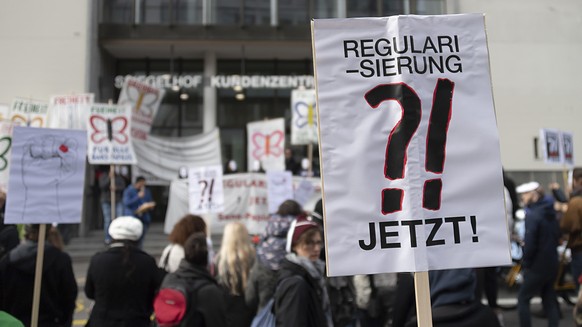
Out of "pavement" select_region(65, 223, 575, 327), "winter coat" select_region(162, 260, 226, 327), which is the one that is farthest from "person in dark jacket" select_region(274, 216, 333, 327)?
A: "pavement" select_region(65, 223, 575, 327)

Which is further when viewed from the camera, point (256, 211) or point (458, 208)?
point (256, 211)

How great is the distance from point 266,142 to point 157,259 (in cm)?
414

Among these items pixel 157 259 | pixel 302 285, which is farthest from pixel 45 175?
pixel 157 259

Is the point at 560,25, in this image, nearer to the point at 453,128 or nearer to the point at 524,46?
the point at 524,46

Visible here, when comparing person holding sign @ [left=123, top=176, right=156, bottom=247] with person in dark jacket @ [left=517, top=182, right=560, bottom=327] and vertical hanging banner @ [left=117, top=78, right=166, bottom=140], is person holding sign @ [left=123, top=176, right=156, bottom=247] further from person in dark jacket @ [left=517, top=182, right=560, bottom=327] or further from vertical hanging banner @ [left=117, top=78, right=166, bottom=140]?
person in dark jacket @ [left=517, top=182, right=560, bottom=327]

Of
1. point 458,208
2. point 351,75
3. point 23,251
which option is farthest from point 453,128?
point 23,251

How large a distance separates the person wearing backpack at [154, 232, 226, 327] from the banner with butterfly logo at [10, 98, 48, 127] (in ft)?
31.6

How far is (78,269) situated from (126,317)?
7.81m

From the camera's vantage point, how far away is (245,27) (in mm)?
15867

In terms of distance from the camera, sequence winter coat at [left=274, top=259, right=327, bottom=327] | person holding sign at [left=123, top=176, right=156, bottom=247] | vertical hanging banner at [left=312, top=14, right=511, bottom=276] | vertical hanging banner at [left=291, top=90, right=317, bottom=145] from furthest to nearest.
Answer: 1. vertical hanging banner at [left=291, top=90, right=317, bottom=145]
2. person holding sign at [left=123, top=176, right=156, bottom=247]
3. winter coat at [left=274, top=259, right=327, bottom=327]
4. vertical hanging banner at [left=312, top=14, right=511, bottom=276]

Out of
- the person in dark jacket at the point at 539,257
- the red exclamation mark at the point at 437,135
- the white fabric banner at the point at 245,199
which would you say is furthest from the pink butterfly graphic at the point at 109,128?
the red exclamation mark at the point at 437,135

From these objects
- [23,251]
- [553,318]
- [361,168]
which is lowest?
[553,318]

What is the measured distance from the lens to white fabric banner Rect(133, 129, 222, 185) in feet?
50.6

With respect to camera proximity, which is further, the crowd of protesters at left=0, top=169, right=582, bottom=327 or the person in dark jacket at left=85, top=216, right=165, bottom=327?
the person in dark jacket at left=85, top=216, right=165, bottom=327
